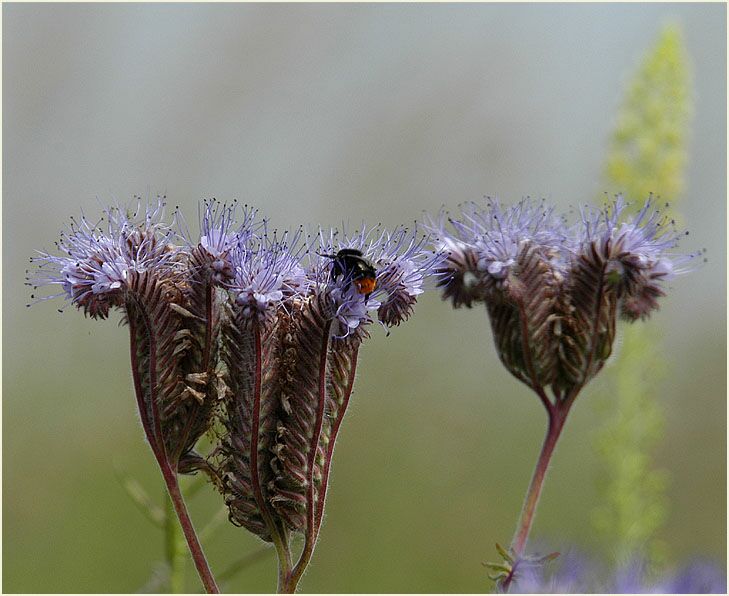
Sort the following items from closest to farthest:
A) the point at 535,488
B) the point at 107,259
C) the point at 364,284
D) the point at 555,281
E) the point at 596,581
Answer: the point at 364,284
the point at 107,259
the point at 596,581
the point at 535,488
the point at 555,281

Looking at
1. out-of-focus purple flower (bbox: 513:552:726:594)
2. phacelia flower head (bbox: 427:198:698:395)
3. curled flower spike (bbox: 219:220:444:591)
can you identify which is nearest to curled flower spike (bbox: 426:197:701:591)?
phacelia flower head (bbox: 427:198:698:395)

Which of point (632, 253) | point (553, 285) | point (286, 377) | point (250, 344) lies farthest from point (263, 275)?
point (632, 253)

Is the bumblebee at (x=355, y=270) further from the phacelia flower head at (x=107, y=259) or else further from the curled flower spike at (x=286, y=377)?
the phacelia flower head at (x=107, y=259)

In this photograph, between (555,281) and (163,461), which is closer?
(163,461)

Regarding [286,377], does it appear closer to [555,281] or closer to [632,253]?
[555,281]

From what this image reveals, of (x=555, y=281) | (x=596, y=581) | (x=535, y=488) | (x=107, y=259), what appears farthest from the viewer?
(x=555, y=281)

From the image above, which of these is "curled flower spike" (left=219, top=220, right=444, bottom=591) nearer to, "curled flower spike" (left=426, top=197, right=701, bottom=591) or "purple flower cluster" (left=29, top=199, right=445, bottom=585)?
"purple flower cluster" (left=29, top=199, right=445, bottom=585)

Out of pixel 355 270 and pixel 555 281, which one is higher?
pixel 555 281
